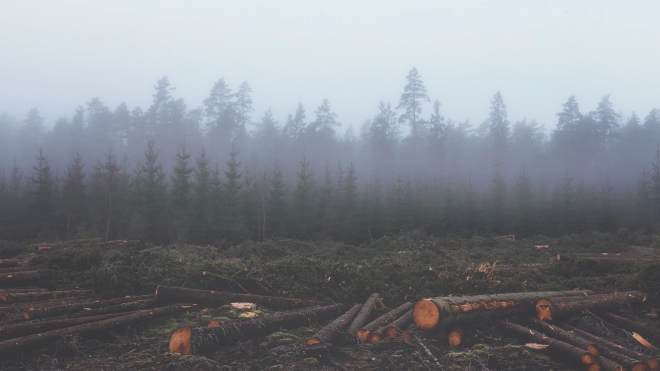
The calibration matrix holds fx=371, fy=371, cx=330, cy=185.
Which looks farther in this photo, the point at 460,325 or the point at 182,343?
the point at 460,325

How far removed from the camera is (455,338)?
5645 mm

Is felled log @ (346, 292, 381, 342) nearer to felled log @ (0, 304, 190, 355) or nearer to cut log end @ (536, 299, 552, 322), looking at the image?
cut log end @ (536, 299, 552, 322)

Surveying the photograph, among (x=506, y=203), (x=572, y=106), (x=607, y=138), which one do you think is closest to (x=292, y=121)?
(x=506, y=203)

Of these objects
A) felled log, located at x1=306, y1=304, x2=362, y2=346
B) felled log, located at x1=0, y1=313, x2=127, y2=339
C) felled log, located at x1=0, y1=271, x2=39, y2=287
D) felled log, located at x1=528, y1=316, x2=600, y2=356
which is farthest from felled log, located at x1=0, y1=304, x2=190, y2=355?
felled log, located at x1=528, y1=316, x2=600, y2=356

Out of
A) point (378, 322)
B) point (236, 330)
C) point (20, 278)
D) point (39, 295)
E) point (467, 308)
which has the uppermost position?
point (20, 278)

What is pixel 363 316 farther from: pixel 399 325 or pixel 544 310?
pixel 544 310

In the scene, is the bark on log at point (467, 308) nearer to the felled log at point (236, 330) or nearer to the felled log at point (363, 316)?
the felled log at point (363, 316)

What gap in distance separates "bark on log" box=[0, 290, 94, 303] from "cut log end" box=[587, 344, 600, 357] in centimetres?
882

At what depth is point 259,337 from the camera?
233 inches

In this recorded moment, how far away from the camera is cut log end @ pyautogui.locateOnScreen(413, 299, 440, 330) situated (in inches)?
217

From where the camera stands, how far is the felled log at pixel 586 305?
20.1ft

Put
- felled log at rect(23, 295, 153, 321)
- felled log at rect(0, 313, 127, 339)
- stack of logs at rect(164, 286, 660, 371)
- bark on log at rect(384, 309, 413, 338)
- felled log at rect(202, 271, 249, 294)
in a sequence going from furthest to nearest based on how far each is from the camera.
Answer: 1. felled log at rect(202, 271, 249, 294)
2. felled log at rect(23, 295, 153, 321)
3. bark on log at rect(384, 309, 413, 338)
4. felled log at rect(0, 313, 127, 339)
5. stack of logs at rect(164, 286, 660, 371)

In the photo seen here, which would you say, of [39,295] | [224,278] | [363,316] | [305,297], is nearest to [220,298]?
[224,278]

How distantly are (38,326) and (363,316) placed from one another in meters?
5.01
